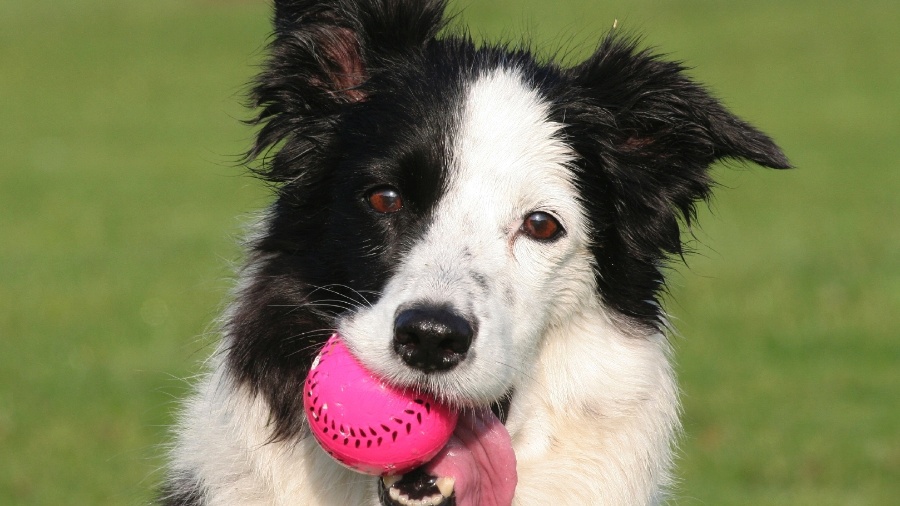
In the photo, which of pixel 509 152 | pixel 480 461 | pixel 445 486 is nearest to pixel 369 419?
pixel 445 486

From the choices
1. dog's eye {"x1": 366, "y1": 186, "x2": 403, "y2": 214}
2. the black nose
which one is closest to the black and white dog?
dog's eye {"x1": 366, "y1": 186, "x2": 403, "y2": 214}

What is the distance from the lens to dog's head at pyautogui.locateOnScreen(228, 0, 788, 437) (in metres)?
4.69

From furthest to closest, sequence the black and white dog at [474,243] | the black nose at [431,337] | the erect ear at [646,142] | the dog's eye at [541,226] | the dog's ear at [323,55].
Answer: the erect ear at [646,142]
the dog's ear at [323,55]
the dog's eye at [541,226]
the black and white dog at [474,243]
the black nose at [431,337]

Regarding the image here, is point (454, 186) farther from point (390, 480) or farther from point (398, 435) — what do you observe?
point (390, 480)

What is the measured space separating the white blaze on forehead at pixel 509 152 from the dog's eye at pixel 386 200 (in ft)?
0.75

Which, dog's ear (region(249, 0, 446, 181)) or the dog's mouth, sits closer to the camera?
the dog's mouth

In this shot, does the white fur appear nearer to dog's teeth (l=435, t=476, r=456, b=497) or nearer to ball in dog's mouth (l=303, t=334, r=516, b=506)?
ball in dog's mouth (l=303, t=334, r=516, b=506)

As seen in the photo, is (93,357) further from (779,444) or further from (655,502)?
(655,502)

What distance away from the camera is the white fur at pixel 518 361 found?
4.59 meters

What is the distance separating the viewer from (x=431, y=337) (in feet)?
14.2

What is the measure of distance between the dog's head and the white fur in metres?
0.01

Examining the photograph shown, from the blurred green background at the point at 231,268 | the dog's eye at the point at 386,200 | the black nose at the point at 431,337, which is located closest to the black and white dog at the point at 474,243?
the dog's eye at the point at 386,200

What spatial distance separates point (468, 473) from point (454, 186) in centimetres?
108

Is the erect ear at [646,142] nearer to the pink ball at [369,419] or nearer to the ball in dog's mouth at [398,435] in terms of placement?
the ball in dog's mouth at [398,435]
